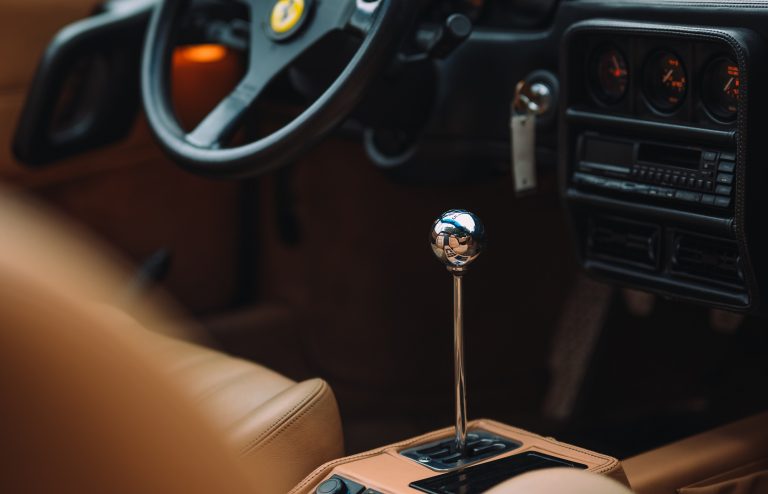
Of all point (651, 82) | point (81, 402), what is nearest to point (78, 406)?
point (81, 402)

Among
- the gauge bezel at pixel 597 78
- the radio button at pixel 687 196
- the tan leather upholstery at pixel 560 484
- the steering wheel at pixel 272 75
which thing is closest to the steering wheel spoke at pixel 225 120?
the steering wheel at pixel 272 75

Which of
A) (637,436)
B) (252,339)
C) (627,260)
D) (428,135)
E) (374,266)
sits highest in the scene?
(428,135)

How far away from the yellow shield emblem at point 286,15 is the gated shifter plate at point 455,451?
0.61 meters

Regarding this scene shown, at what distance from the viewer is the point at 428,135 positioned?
165 centimetres

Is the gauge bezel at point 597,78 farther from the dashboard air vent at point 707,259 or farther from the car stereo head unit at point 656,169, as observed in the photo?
the dashboard air vent at point 707,259

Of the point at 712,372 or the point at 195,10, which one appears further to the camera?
the point at 712,372

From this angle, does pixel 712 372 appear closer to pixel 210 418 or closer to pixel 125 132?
pixel 125 132

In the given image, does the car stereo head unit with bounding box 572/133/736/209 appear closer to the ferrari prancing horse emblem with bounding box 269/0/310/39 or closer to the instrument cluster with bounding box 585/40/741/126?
the instrument cluster with bounding box 585/40/741/126

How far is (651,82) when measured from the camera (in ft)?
4.43

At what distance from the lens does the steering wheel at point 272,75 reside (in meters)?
1.33

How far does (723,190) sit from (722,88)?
114 millimetres

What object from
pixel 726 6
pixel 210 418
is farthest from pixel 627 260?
pixel 210 418

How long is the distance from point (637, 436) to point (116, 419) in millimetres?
1556

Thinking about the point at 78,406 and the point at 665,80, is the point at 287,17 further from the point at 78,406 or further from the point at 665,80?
the point at 78,406
